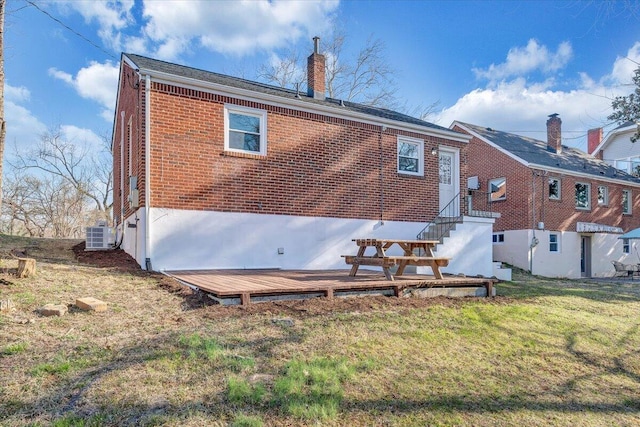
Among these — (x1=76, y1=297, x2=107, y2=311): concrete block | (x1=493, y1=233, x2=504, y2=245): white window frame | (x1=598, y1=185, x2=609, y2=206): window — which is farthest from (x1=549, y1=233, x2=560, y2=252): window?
(x1=76, y1=297, x2=107, y2=311): concrete block

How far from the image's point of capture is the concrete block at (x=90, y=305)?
4746 mm

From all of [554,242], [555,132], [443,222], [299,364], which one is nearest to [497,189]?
[554,242]

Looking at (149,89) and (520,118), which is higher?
(520,118)

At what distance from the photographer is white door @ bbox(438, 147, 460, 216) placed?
41.1 ft

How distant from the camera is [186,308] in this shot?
16.9 feet

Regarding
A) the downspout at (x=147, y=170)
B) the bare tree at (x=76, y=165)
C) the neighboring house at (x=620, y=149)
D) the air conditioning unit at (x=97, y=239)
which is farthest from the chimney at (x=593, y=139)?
the bare tree at (x=76, y=165)

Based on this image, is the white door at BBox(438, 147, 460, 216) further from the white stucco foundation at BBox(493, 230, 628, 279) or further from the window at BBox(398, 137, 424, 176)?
the white stucco foundation at BBox(493, 230, 628, 279)

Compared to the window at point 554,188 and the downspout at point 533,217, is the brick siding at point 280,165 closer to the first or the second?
the downspout at point 533,217

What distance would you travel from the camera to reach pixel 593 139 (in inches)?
1054

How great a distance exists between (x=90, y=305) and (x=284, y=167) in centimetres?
583

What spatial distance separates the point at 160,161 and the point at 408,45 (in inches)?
457

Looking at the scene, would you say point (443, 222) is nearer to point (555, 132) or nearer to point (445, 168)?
point (445, 168)

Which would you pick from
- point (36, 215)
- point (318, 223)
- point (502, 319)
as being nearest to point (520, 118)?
point (318, 223)

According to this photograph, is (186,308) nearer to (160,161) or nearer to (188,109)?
(160,161)
